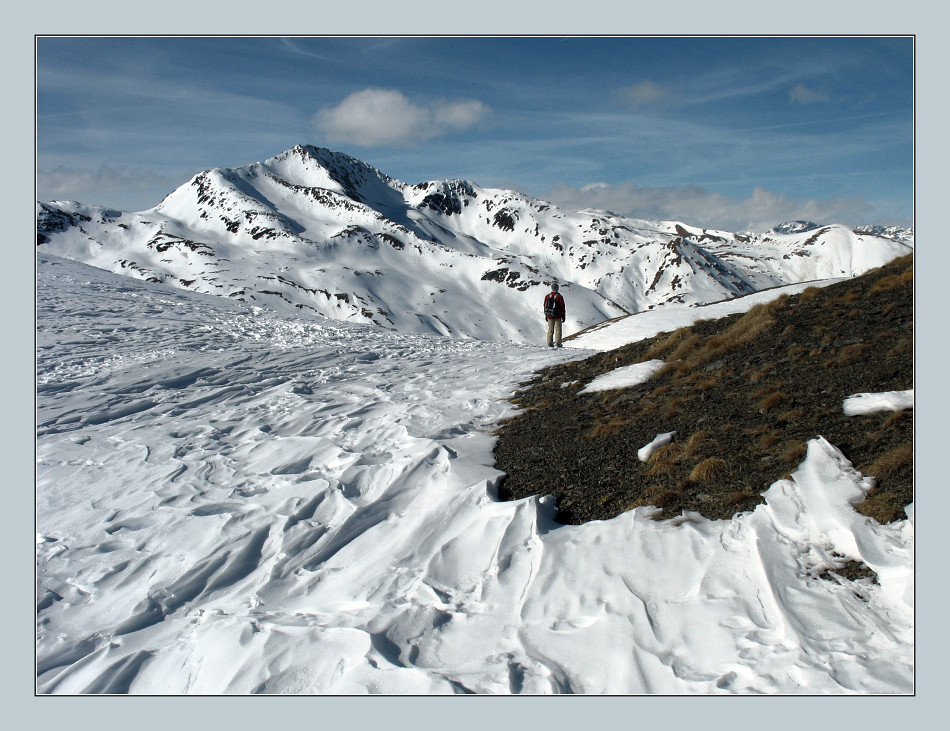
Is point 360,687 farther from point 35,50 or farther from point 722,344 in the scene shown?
point 722,344

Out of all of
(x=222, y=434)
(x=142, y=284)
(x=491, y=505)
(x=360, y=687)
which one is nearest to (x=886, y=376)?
(x=491, y=505)

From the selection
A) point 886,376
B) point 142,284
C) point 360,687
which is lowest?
point 360,687

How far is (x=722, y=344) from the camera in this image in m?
12.7

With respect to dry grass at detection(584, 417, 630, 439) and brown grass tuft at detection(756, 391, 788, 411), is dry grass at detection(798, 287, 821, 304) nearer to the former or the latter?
brown grass tuft at detection(756, 391, 788, 411)

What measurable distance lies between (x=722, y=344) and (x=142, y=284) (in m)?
27.5

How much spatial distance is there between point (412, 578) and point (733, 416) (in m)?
5.90

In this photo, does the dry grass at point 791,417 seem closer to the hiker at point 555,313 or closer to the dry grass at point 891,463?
the dry grass at point 891,463

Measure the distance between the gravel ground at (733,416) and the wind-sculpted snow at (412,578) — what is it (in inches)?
16.8

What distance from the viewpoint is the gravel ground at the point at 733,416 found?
724 cm

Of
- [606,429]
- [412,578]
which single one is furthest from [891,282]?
[412,578]

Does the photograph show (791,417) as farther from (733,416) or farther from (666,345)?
(666,345)

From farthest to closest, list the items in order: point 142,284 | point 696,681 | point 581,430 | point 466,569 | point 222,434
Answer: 1. point 142,284
2. point 222,434
3. point 581,430
4. point 466,569
5. point 696,681

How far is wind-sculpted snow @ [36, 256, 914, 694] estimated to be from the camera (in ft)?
16.4

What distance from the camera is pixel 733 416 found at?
30.4 ft
